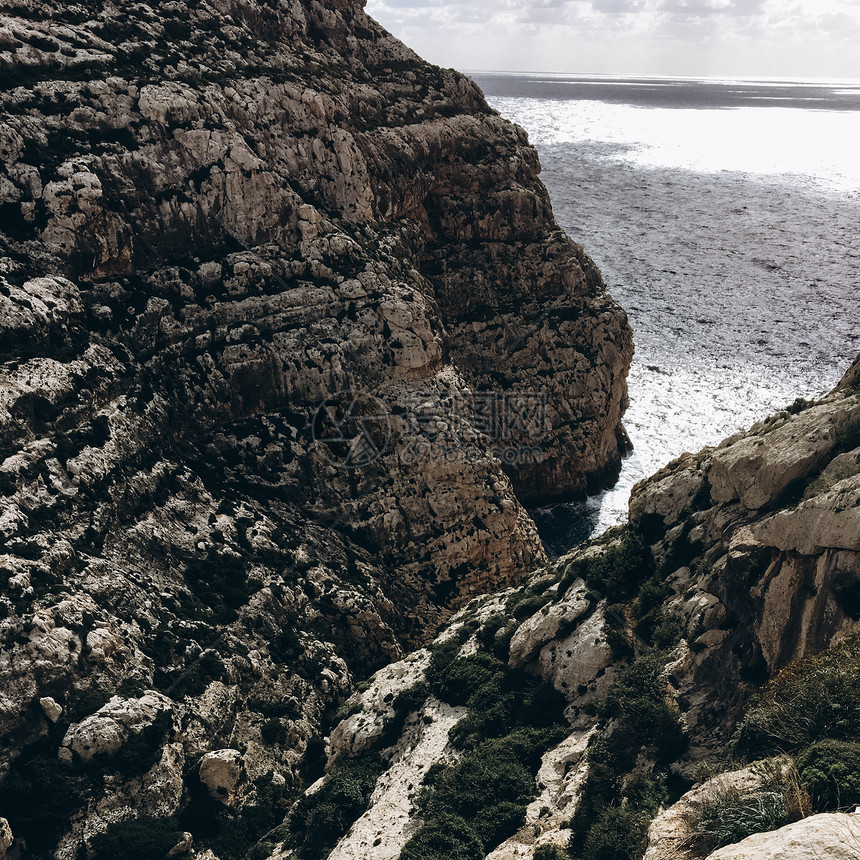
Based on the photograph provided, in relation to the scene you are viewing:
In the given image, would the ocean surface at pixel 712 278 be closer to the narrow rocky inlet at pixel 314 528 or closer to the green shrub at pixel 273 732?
the narrow rocky inlet at pixel 314 528

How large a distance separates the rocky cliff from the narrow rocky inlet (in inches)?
6.5

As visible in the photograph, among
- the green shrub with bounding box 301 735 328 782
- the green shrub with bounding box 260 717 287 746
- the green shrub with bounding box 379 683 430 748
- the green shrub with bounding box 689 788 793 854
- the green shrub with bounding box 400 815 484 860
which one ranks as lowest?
the green shrub with bounding box 301 735 328 782

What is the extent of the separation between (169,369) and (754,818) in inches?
1384

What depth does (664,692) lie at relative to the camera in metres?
25.9

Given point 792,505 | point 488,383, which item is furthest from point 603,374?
point 792,505

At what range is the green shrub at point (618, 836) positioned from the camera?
20828 mm

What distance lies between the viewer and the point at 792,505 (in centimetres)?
2591

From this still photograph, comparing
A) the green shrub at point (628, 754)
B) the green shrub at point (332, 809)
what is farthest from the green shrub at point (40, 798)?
the green shrub at point (628, 754)

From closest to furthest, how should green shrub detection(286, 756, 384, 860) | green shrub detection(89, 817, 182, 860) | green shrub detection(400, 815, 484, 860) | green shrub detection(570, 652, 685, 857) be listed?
green shrub detection(570, 652, 685, 857), green shrub detection(400, 815, 484, 860), green shrub detection(89, 817, 182, 860), green shrub detection(286, 756, 384, 860)

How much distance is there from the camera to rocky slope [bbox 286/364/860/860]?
19.5 meters

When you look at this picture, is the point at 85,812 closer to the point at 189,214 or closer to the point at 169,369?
the point at 169,369

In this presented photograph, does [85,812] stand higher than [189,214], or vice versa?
[189,214]

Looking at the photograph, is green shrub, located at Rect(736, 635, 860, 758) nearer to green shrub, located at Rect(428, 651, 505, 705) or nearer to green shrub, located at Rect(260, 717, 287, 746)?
green shrub, located at Rect(428, 651, 505, 705)

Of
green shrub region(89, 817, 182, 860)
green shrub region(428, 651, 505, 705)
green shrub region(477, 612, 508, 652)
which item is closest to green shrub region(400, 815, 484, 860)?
green shrub region(428, 651, 505, 705)
